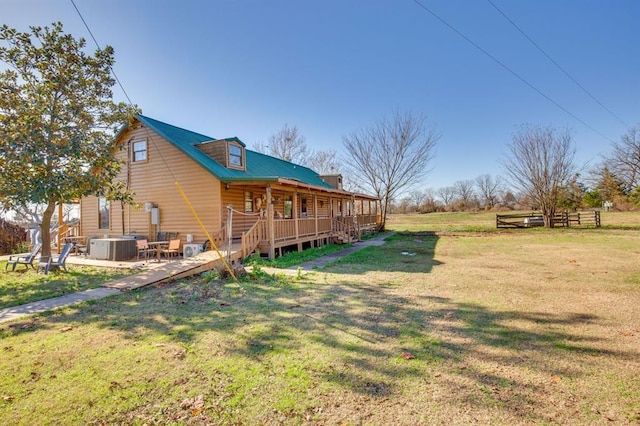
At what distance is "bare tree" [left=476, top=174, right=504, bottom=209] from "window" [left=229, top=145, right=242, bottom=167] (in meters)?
62.8

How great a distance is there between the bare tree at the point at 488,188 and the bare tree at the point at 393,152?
4521 cm

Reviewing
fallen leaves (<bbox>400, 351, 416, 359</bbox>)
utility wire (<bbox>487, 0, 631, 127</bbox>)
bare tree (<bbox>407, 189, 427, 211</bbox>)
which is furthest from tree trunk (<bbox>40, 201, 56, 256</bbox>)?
bare tree (<bbox>407, 189, 427, 211</bbox>)

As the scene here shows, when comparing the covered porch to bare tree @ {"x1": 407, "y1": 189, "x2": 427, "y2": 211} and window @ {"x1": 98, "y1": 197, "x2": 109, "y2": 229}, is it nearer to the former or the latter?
window @ {"x1": 98, "y1": 197, "x2": 109, "y2": 229}

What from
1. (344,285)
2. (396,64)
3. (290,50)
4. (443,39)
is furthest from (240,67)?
(344,285)

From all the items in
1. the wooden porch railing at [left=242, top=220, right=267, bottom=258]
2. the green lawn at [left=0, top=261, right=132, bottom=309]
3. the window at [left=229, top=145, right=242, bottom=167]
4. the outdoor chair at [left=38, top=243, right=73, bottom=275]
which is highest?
the window at [left=229, top=145, right=242, bottom=167]

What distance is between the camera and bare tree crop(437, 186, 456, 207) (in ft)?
250

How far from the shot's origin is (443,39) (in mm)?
12781

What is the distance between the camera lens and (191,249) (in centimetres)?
1291

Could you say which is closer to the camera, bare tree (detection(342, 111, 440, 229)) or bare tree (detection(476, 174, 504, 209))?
bare tree (detection(342, 111, 440, 229))

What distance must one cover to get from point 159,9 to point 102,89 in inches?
163

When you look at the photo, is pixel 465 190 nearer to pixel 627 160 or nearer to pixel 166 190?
pixel 627 160

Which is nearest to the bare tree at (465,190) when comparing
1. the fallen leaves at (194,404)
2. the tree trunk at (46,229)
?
the tree trunk at (46,229)

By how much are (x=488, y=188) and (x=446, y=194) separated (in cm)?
1025

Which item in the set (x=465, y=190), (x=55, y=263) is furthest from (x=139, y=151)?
(x=465, y=190)
